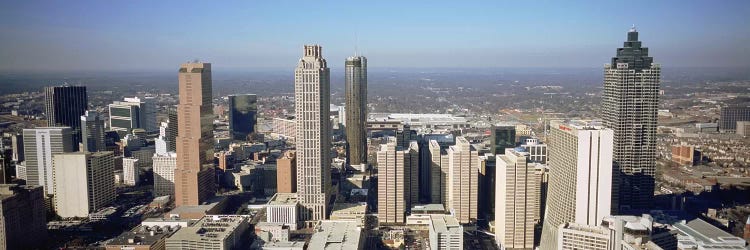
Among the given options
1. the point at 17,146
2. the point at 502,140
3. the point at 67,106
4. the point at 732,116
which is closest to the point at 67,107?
the point at 67,106

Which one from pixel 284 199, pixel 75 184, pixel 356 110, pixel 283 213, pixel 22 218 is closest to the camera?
pixel 22 218

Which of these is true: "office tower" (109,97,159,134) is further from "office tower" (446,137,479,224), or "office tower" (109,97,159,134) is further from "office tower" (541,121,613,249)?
"office tower" (541,121,613,249)

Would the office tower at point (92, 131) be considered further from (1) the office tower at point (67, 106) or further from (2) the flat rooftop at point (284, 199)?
(2) the flat rooftop at point (284, 199)

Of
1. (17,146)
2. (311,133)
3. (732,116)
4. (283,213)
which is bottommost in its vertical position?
(283,213)

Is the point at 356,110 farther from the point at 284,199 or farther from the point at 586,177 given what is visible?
the point at 586,177

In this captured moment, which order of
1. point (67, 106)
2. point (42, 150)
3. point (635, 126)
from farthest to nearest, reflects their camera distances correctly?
point (67, 106) < point (42, 150) < point (635, 126)

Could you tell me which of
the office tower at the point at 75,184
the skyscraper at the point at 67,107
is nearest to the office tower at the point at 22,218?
the office tower at the point at 75,184

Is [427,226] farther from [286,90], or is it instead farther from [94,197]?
[286,90]

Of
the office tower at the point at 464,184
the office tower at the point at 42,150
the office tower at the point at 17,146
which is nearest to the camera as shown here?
the office tower at the point at 464,184
